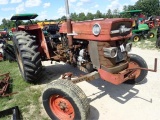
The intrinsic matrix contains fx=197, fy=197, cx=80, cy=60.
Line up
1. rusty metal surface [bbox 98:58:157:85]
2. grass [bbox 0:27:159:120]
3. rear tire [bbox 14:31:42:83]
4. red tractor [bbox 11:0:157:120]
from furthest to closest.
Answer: rear tire [bbox 14:31:42:83], grass [bbox 0:27:159:120], rusty metal surface [bbox 98:58:157:85], red tractor [bbox 11:0:157:120]

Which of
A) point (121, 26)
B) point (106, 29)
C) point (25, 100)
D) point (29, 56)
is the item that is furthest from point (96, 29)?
point (25, 100)

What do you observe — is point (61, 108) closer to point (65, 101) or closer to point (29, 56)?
point (65, 101)

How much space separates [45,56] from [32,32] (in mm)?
955

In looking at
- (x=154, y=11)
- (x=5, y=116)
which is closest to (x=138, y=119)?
(x=5, y=116)

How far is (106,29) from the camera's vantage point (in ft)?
11.9

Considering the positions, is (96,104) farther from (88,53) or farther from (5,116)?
(5,116)

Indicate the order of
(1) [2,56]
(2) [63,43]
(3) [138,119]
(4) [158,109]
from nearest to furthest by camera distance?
(3) [138,119] < (4) [158,109] < (2) [63,43] < (1) [2,56]

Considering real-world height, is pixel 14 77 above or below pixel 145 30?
below

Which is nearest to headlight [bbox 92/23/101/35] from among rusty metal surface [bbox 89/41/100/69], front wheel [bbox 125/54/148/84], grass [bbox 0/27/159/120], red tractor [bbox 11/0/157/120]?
red tractor [bbox 11/0/157/120]

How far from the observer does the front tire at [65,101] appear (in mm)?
3205

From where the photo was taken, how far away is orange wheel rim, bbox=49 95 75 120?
11.3 feet

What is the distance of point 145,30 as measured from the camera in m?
13.1

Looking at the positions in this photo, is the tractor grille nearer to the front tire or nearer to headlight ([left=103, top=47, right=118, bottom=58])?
headlight ([left=103, top=47, right=118, bottom=58])

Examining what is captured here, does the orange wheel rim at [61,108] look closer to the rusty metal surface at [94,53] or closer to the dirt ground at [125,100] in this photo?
the dirt ground at [125,100]
